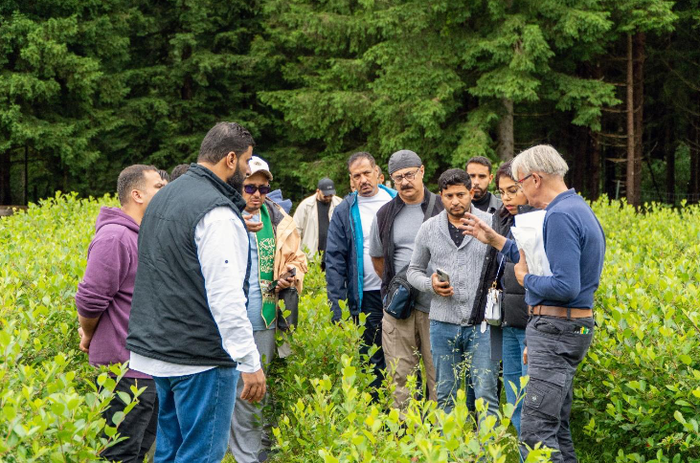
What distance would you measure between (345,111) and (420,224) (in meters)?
19.1

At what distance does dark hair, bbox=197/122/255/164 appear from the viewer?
377 centimetres

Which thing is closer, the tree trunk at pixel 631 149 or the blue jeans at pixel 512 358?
the blue jeans at pixel 512 358

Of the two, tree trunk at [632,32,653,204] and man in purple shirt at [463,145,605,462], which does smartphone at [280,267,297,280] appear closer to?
man in purple shirt at [463,145,605,462]

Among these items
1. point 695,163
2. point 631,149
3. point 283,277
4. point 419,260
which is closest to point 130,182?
point 283,277

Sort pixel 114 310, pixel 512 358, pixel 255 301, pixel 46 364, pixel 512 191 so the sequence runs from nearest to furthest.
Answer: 1. pixel 46 364
2. pixel 114 310
3. pixel 512 358
4. pixel 255 301
5. pixel 512 191

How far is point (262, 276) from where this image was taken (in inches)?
213

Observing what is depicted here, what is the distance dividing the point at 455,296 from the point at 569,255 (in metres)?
1.64

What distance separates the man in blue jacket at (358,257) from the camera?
654 centimetres

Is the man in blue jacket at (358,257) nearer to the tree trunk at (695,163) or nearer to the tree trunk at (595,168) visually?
the tree trunk at (595,168)

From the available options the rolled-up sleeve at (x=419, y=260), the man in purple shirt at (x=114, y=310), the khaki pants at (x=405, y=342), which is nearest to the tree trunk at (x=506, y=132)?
the khaki pants at (x=405, y=342)

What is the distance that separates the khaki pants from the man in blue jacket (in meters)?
0.32

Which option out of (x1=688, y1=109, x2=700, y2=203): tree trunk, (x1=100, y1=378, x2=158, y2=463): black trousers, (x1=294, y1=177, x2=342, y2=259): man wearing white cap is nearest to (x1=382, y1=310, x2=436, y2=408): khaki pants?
(x1=100, y1=378, x2=158, y2=463): black trousers

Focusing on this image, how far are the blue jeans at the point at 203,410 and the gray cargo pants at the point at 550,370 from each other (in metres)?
1.60

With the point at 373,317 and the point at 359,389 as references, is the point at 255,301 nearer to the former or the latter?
the point at 359,389
